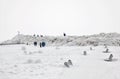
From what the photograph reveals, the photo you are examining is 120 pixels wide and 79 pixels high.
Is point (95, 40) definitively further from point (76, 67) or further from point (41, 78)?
point (41, 78)

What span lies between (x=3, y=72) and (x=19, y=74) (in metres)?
0.57

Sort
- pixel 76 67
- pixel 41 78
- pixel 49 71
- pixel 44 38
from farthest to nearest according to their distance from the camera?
1. pixel 44 38
2. pixel 76 67
3. pixel 49 71
4. pixel 41 78

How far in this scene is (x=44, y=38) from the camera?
30.1 metres

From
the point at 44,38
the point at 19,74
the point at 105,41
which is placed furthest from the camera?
the point at 44,38

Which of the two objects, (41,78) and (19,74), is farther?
(19,74)

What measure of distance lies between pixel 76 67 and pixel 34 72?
167 cm

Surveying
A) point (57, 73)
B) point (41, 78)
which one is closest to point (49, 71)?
point (57, 73)

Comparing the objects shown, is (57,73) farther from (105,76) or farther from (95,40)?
(95,40)

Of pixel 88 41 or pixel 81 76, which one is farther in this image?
pixel 88 41

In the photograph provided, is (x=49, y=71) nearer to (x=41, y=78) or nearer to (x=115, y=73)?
(x=41, y=78)

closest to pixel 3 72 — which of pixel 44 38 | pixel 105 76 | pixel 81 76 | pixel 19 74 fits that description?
pixel 19 74

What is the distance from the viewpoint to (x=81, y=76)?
631 centimetres

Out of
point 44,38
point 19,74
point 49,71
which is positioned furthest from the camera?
point 44,38

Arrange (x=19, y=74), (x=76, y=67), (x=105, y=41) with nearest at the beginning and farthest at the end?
(x=19, y=74) < (x=76, y=67) < (x=105, y=41)
